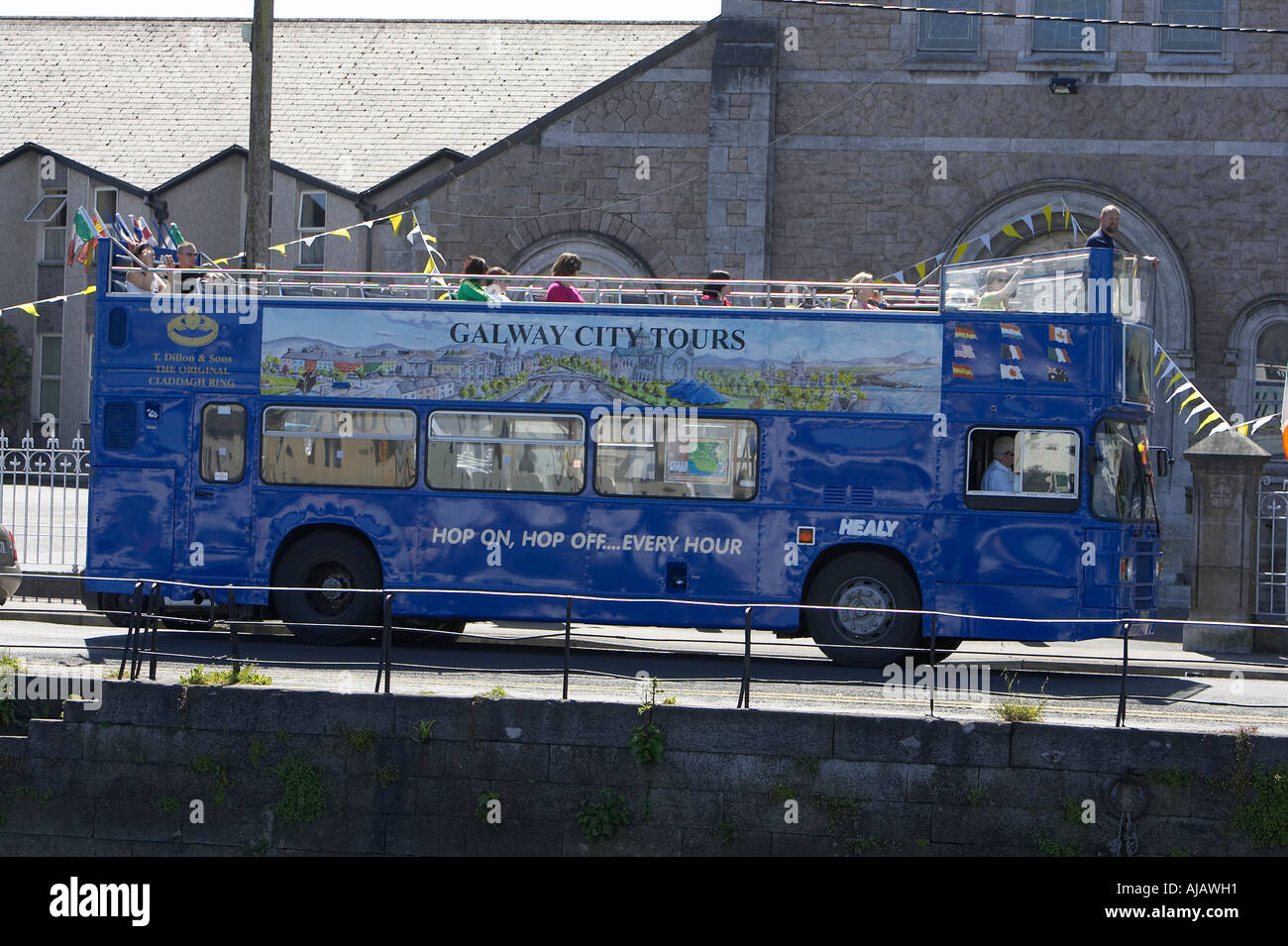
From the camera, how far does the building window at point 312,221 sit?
29.0 m

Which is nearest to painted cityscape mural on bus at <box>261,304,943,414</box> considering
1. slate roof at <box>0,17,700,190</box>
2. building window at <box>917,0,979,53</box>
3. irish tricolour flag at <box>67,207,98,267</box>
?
irish tricolour flag at <box>67,207,98,267</box>

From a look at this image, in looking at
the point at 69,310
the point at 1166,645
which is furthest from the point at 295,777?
the point at 69,310

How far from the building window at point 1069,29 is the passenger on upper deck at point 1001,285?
9195 millimetres

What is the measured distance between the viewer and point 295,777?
10.5 metres

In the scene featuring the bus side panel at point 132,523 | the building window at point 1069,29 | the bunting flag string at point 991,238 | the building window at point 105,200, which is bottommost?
the bus side panel at point 132,523

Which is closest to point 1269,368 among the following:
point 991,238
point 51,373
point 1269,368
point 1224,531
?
point 1269,368

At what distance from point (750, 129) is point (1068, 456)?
9856 millimetres

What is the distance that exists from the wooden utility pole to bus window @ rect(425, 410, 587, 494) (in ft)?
12.6

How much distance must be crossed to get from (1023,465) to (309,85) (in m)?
21.9

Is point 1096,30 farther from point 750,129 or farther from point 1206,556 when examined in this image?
point 1206,556

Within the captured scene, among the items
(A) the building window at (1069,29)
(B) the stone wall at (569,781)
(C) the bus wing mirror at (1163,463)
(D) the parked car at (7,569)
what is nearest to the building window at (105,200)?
(D) the parked car at (7,569)

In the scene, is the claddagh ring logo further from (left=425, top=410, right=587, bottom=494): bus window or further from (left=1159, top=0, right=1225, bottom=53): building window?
(left=1159, top=0, right=1225, bottom=53): building window

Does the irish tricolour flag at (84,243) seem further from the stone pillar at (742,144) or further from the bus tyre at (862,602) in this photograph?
the stone pillar at (742,144)

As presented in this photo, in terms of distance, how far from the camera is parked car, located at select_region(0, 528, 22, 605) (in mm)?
16938
